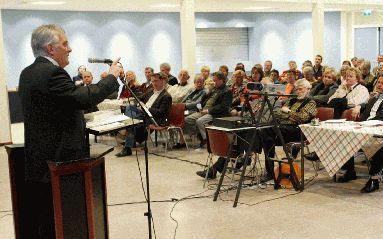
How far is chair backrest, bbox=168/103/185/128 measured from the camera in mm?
7473

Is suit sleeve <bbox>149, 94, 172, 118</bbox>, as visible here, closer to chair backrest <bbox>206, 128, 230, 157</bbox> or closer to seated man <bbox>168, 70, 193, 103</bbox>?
seated man <bbox>168, 70, 193, 103</bbox>

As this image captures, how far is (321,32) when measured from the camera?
12.7 m

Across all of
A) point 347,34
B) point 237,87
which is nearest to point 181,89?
point 237,87

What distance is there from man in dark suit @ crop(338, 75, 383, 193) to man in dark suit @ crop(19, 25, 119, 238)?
10.4ft

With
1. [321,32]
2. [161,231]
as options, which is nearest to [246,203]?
[161,231]

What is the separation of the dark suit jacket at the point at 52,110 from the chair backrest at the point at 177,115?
4911 millimetres

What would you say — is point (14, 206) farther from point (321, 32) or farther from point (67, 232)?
point (321, 32)

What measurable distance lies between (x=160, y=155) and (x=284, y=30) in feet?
33.1

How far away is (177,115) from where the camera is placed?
749 centimetres

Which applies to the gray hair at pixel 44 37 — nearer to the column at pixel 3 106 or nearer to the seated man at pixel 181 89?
the seated man at pixel 181 89

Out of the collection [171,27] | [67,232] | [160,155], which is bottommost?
[160,155]

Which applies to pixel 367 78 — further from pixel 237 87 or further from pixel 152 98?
pixel 152 98

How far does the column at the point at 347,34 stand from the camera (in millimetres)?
17047

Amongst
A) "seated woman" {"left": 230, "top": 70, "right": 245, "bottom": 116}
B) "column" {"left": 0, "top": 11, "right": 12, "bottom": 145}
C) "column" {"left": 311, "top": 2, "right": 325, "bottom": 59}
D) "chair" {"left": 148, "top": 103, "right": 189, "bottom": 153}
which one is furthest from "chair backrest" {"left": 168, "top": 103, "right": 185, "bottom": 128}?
"column" {"left": 311, "top": 2, "right": 325, "bottom": 59}
